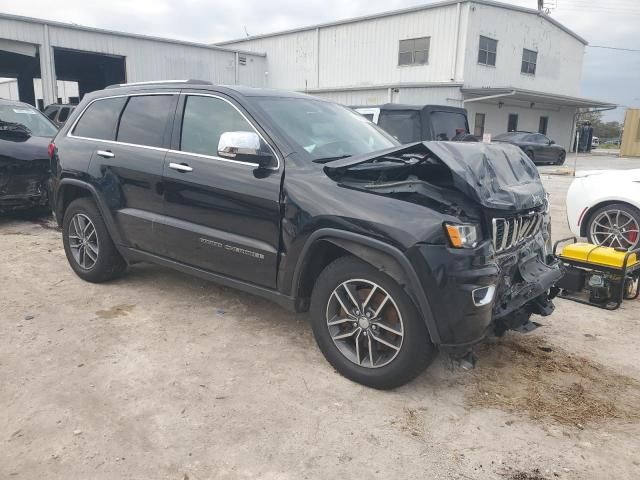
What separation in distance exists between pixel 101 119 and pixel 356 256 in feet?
10.0

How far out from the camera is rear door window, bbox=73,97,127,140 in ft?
15.4

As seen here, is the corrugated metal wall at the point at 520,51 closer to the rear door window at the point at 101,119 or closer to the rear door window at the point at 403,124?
the rear door window at the point at 403,124

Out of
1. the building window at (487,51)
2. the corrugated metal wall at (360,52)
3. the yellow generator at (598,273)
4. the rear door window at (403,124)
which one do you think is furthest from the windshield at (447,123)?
the building window at (487,51)

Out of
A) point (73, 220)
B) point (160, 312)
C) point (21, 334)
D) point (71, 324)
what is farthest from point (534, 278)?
point (73, 220)

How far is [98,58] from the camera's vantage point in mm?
24453

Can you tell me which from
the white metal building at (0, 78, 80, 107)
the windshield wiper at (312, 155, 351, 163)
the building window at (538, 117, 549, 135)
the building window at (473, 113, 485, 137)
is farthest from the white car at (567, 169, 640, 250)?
the white metal building at (0, 78, 80, 107)

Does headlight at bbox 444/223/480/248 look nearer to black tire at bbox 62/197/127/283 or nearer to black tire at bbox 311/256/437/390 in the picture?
black tire at bbox 311/256/437/390

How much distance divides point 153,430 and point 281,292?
3.89 ft

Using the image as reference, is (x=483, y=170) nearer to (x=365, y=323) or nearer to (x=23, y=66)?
(x=365, y=323)

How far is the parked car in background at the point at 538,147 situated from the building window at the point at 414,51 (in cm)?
638

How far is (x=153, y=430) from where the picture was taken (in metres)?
2.78

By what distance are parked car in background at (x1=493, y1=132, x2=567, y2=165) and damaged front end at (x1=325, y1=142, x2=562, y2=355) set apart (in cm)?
2104

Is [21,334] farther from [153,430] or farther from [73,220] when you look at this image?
[153,430]

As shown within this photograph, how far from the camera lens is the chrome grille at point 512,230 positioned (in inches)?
121
